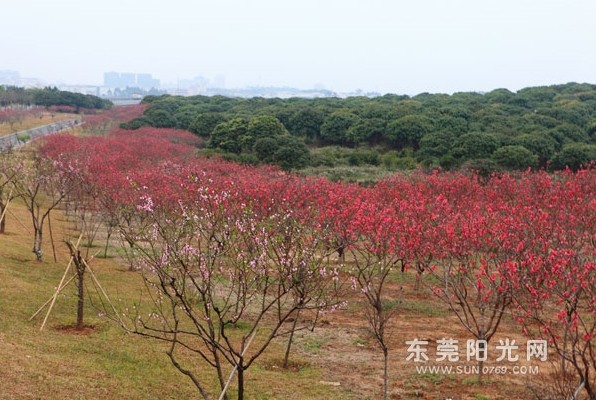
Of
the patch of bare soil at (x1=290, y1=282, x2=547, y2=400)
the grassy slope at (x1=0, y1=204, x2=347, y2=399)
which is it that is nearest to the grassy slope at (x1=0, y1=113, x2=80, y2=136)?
the grassy slope at (x1=0, y1=204, x2=347, y2=399)

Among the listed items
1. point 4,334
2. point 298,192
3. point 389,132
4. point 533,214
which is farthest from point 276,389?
point 389,132

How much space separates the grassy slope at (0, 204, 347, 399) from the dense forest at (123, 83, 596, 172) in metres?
32.2

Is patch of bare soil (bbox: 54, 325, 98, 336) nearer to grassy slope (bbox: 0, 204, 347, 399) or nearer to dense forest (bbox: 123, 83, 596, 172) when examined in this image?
grassy slope (bbox: 0, 204, 347, 399)

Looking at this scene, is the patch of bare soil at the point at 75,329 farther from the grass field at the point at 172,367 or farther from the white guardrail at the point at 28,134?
the white guardrail at the point at 28,134

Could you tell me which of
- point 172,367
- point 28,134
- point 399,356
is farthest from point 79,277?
point 28,134

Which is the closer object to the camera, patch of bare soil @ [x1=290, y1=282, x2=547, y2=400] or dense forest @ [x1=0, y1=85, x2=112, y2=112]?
patch of bare soil @ [x1=290, y1=282, x2=547, y2=400]

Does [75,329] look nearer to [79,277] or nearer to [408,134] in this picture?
[79,277]

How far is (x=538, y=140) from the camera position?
48.6 metres

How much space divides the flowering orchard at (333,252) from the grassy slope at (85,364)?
27.5 inches

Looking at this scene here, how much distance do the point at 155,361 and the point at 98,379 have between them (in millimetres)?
2044

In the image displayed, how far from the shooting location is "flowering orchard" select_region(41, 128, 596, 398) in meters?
9.77

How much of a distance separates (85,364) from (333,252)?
6.36 meters

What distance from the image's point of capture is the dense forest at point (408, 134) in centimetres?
4825

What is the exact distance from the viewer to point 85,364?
1226 cm
